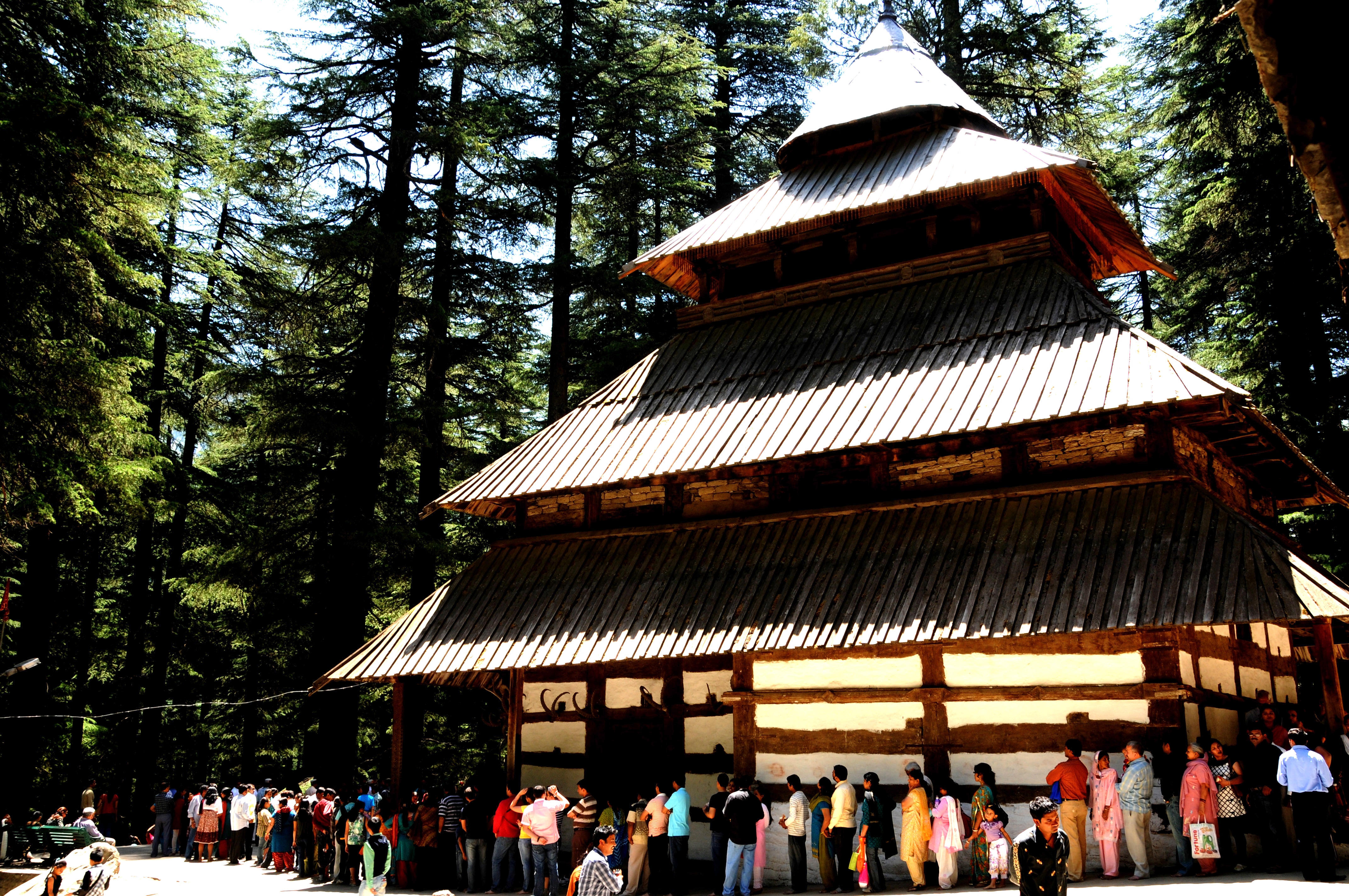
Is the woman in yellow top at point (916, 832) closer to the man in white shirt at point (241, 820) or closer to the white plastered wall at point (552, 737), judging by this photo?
the white plastered wall at point (552, 737)

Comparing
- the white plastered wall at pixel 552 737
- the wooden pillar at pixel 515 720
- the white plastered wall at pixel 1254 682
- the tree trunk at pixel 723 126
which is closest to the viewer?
the white plastered wall at pixel 1254 682

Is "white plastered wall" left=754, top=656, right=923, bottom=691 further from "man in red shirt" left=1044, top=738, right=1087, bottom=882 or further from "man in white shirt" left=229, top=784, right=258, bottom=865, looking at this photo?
"man in white shirt" left=229, top=784, right=258, bottom=865

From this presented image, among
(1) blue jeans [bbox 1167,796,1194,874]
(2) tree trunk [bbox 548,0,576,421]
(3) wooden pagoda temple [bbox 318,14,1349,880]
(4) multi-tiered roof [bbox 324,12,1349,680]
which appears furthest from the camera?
(2) tree trunk [bbox 548,0,576,421]

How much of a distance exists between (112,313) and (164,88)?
8495 mm

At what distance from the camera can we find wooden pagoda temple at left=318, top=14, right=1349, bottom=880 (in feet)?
41.8

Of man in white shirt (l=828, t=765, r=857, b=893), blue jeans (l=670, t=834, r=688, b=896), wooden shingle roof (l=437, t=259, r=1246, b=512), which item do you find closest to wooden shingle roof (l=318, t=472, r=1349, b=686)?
wooden shingle roof (l=437, t=259, r=1246, b=512)

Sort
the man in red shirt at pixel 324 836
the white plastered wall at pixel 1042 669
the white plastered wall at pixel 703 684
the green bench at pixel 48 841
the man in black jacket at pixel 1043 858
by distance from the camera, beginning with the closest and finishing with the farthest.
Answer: the man in black jacket at pixel 1043 858, the white plastered wall at pixel 1042 669, the white plastered wall at pixel 703 684, the man in red shirt at pixel 324 836, the green bench at pixel 48 841

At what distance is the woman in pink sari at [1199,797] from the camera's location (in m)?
11.3

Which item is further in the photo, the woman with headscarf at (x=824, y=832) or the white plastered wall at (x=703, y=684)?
the white plastered wall at (x=703, y=684)

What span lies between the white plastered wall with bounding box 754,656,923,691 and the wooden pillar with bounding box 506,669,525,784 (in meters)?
4.40

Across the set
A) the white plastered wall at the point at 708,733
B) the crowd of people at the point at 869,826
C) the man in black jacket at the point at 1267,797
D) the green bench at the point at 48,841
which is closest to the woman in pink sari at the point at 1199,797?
the crowd of people at the point at 869,826

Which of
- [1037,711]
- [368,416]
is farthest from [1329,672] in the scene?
[368,416]

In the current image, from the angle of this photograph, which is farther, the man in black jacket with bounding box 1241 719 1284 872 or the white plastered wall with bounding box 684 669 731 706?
the white plastered wall with bounding box 684 669 731 706

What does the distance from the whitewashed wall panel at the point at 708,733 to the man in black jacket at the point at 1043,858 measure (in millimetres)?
7405
